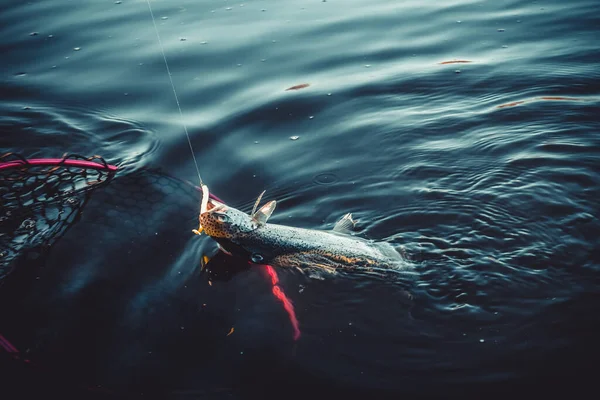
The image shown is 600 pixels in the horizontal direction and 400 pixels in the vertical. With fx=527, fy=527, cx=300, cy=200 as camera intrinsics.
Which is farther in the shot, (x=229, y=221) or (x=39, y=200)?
(x=39, y=200)

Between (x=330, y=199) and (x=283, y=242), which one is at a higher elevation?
(x=283, y=242)

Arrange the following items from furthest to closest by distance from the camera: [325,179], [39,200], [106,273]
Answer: [325,179], [39,200], [106,273]

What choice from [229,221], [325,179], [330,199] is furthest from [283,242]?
Result: [325,179]

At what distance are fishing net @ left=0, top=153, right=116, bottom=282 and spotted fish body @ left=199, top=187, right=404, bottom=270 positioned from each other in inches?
58.4

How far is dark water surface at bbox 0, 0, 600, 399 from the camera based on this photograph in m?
3.85

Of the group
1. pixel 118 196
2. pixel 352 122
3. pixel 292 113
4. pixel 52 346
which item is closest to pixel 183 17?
pixel 292 113

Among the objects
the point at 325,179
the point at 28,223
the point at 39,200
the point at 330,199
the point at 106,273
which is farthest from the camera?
the point at 325,179

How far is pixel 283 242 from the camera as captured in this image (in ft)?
14.0

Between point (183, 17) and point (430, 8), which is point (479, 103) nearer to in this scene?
point (430, 8)

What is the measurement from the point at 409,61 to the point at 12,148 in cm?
558

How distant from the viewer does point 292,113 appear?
701 cm

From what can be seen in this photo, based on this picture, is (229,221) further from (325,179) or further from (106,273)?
(325,179)

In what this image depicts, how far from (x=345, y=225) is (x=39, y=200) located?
3.03 m

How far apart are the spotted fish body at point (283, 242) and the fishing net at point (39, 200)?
58.4 inches
